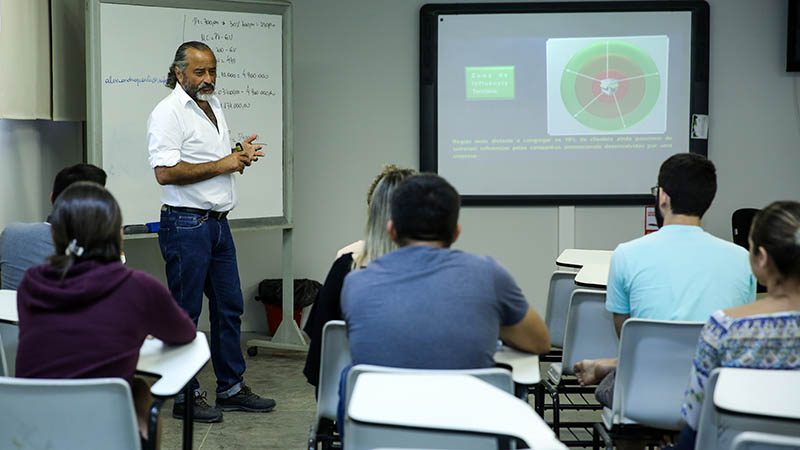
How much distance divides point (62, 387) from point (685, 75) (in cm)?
482

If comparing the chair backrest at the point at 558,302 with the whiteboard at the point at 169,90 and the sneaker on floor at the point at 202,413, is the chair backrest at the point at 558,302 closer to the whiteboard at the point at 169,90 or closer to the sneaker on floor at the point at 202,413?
the sneaker on floor at the point at 202,413

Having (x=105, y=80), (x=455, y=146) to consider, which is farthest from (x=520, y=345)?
(x=455, y=146)

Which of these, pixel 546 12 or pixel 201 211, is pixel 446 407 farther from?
pixel 546 12

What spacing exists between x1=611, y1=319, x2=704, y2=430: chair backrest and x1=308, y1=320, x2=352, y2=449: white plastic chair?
0.73 m

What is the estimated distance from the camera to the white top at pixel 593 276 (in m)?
2.96

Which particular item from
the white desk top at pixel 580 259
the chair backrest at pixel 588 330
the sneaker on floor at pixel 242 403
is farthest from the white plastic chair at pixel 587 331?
the sneaker on floor at pixel 242 403

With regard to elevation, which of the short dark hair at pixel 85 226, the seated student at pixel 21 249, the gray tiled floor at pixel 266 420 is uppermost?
the short dark hair at pixel 85 226

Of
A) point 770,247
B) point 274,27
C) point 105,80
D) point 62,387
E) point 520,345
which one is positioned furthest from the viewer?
point 274,27

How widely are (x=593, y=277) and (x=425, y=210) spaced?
1.35m

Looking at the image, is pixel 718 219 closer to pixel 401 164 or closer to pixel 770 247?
pixel 401 164

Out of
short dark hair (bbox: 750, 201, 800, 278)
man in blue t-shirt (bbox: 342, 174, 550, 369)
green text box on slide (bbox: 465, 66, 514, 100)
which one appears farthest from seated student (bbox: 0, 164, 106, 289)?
green text box on slide (bbox: 465, 66, 514, 100)

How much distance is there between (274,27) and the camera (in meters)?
4.92

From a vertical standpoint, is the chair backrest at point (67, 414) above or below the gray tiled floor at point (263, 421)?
above

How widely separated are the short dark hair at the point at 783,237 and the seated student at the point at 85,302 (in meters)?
1.34
